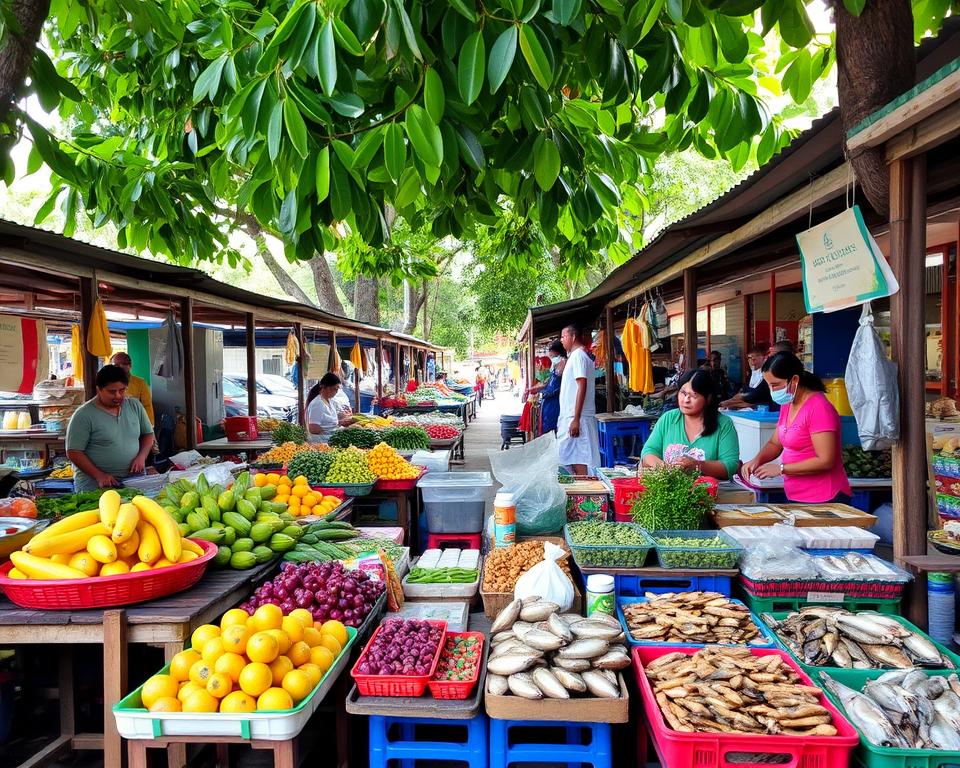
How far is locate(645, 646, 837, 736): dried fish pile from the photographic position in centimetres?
213

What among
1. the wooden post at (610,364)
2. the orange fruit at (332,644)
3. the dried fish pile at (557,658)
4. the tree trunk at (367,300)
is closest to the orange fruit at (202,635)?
the orange fruit at (332,644)

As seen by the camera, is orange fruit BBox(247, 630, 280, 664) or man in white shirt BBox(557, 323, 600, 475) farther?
man in white shirt BBox(557, 323, 600, 475)

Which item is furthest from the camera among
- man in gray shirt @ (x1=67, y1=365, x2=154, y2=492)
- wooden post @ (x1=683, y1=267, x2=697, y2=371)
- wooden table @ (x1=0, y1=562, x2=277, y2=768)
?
wooden post @ (x1=683, y1=267, x2=697, y2=371)

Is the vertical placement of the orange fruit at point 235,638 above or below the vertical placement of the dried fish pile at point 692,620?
above

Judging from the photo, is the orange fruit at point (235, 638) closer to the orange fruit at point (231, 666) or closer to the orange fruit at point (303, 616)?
the orange fruit at point (231, 666)

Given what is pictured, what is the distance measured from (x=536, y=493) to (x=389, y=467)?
2.41 m

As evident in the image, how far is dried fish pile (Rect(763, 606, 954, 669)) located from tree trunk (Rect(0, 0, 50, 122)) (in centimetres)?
420

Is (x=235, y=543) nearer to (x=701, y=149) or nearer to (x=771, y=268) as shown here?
(x=701, y=149)

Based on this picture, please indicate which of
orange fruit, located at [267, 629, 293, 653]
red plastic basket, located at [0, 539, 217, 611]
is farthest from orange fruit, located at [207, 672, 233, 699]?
red plastic basket, located at [0, 539, 217, 611]

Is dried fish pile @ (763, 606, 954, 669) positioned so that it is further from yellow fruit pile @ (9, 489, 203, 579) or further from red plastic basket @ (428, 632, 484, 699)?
yellow fruit pile @ (9, 489, 203, 579)

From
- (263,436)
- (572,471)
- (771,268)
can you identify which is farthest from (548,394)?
(263,436)

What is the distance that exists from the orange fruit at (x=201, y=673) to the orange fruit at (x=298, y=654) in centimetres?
30

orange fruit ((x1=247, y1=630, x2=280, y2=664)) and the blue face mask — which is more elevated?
the blue face mask

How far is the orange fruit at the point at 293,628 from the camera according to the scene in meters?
2.56
